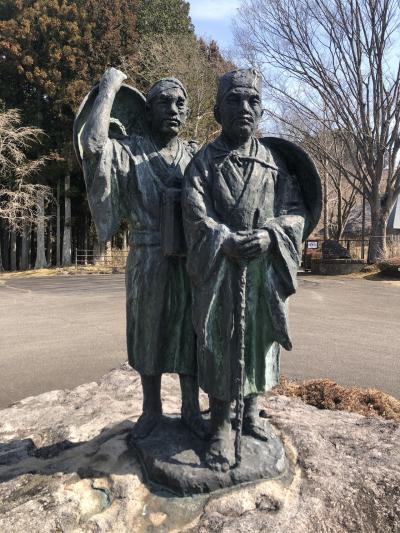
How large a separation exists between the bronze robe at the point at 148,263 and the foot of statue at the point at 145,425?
40cm

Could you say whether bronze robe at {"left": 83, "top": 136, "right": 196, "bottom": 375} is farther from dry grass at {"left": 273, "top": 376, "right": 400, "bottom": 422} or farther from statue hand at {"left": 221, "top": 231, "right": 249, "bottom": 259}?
dry grass at {"left": 273, "top": 376, "right": 400, "bottom": 422}

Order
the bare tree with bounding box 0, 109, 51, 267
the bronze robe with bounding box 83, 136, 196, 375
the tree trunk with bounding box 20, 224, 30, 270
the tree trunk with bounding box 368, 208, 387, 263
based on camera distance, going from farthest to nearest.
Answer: the tree trunk with bounding box 20, 224, 30, 270 → the bare tree with bounding box 0, 109, 51, 267 → the tree trunk with bounding box 368, 208, 387, 263 → the bronze robe with bounding box 83, 136, 196, 375

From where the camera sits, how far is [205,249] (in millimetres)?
2334

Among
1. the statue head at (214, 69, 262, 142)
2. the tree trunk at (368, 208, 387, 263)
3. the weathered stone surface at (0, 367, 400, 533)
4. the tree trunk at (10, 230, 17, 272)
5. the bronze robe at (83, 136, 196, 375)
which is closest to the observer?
the weathered stone surface at (0, 367, 400, 533)

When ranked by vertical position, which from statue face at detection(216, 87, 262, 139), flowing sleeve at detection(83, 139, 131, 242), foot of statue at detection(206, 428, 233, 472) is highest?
statue face at detection(216, 87, 262, 139)

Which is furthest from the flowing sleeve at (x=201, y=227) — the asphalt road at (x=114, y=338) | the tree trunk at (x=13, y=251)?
the tree trunk at (x=13, y=251)

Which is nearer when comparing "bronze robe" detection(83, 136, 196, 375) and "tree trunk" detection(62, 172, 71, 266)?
"bronze robe" detection(83, 136, 196, 375)

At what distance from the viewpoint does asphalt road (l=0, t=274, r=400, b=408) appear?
5.46 metres

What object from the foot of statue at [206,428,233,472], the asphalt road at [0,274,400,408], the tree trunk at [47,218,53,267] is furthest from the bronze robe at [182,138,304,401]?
the tree trunk at [47,218,53,267]

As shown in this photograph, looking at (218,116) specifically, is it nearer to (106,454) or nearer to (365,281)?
(106,454)

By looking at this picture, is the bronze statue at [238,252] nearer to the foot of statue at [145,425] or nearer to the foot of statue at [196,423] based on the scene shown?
the foot of statue at [196,423]

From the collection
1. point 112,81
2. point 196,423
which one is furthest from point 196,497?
point 112,81

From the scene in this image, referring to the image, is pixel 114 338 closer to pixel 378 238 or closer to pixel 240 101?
pixel 240 101

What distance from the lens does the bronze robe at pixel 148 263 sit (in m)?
2.65
